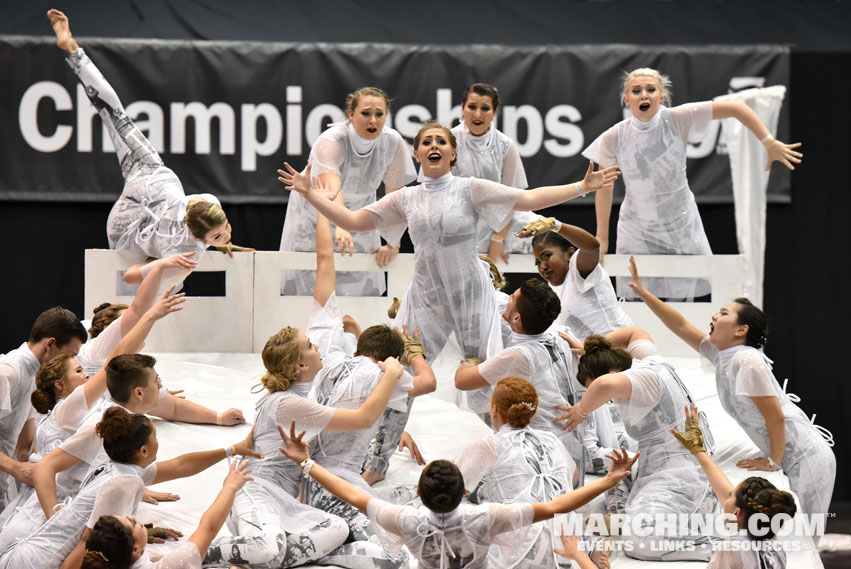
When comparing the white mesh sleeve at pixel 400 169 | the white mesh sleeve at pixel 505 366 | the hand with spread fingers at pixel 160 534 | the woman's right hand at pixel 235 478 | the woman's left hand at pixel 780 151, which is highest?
the woman's left hand at pixel 780 151

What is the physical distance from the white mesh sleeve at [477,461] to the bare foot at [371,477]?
3.05 feet

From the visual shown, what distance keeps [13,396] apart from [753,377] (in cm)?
276

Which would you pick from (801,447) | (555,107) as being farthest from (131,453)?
(555,107)

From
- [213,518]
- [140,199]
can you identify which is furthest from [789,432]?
[140,199]

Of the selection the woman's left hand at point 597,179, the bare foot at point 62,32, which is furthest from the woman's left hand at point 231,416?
the bare foot at point 62,32

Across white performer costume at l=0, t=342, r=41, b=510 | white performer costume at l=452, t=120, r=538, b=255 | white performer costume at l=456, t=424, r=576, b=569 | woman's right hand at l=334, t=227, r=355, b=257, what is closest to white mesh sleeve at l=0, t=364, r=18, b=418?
white performer costume at l=0, t=342, r=41, b=510

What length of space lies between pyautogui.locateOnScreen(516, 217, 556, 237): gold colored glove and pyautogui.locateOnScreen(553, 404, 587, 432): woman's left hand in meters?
0.72

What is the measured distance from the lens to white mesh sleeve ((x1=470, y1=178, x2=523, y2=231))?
13.7ft

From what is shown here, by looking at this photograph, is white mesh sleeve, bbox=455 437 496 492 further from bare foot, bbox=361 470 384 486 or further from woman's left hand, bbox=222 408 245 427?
woman's left hand, bbox=222 408 245 427

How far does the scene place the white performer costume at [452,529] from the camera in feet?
9.78

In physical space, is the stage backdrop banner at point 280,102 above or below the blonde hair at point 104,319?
above

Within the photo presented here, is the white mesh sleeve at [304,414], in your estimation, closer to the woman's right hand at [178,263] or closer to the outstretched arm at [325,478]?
the outstretched arm at [325,478]

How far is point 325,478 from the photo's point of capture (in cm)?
320

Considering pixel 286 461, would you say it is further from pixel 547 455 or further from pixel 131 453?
pixel 547 455
